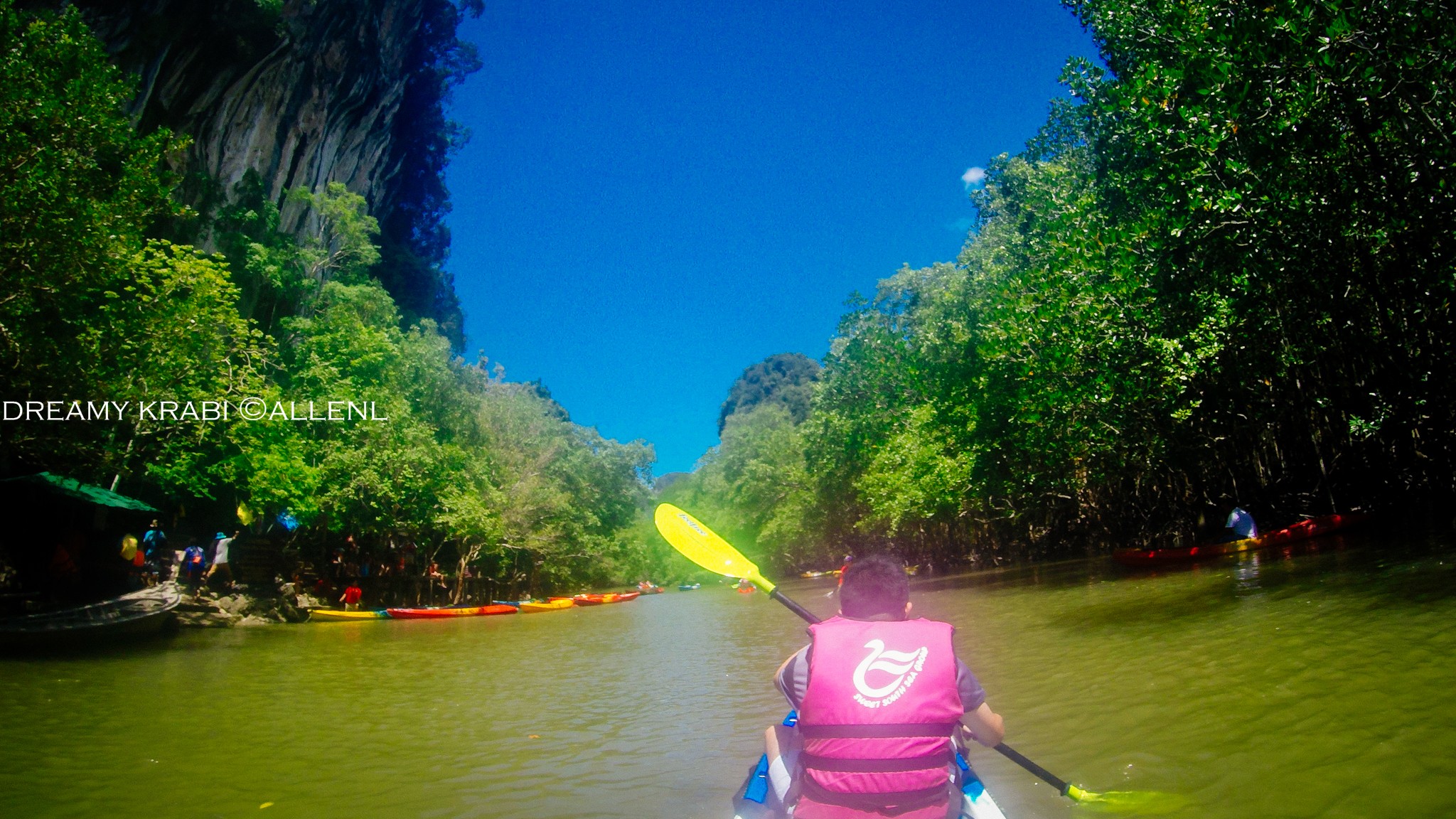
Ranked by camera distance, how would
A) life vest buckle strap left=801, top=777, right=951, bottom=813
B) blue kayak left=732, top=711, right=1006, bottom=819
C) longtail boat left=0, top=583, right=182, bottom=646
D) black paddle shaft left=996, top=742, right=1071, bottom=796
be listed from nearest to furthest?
life vest buckle strap left=801, top=777, right=951, bottom=813 < blue kayak left=732, top=711, right=1006, bottom=819 < black paddle shaft left=996, top=742, right=1071, bottom=796 < longtail boat left=0, top=583, right=182, bottom=646

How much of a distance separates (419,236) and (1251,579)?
37554mm

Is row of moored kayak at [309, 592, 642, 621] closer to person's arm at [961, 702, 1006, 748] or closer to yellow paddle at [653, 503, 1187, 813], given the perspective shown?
yellow paddle at [653, 503, 1187, 813]

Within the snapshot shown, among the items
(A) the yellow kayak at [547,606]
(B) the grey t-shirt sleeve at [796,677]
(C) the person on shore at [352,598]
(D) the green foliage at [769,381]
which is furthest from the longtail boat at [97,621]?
(D) the green foliage at [769,381]

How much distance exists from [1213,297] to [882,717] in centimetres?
1237

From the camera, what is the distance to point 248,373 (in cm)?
1686

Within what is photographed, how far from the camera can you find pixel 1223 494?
1916cm

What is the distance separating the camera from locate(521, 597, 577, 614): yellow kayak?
2555cm

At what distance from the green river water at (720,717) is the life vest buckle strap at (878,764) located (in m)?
1.54

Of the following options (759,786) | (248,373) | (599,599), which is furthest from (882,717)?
(599,599)

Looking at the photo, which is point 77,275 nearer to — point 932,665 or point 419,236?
point 932,665

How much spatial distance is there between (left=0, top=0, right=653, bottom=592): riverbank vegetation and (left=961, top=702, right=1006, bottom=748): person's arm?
13568 mm

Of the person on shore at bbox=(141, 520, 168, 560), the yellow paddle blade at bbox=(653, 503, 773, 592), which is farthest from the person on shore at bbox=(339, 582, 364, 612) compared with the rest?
the yellow paddle blade at bbox=(653, 503, 773, 592)

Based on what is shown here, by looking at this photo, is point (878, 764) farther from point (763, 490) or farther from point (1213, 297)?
point (763, 490)

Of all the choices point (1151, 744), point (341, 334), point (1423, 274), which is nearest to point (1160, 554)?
point (1423, 274)
